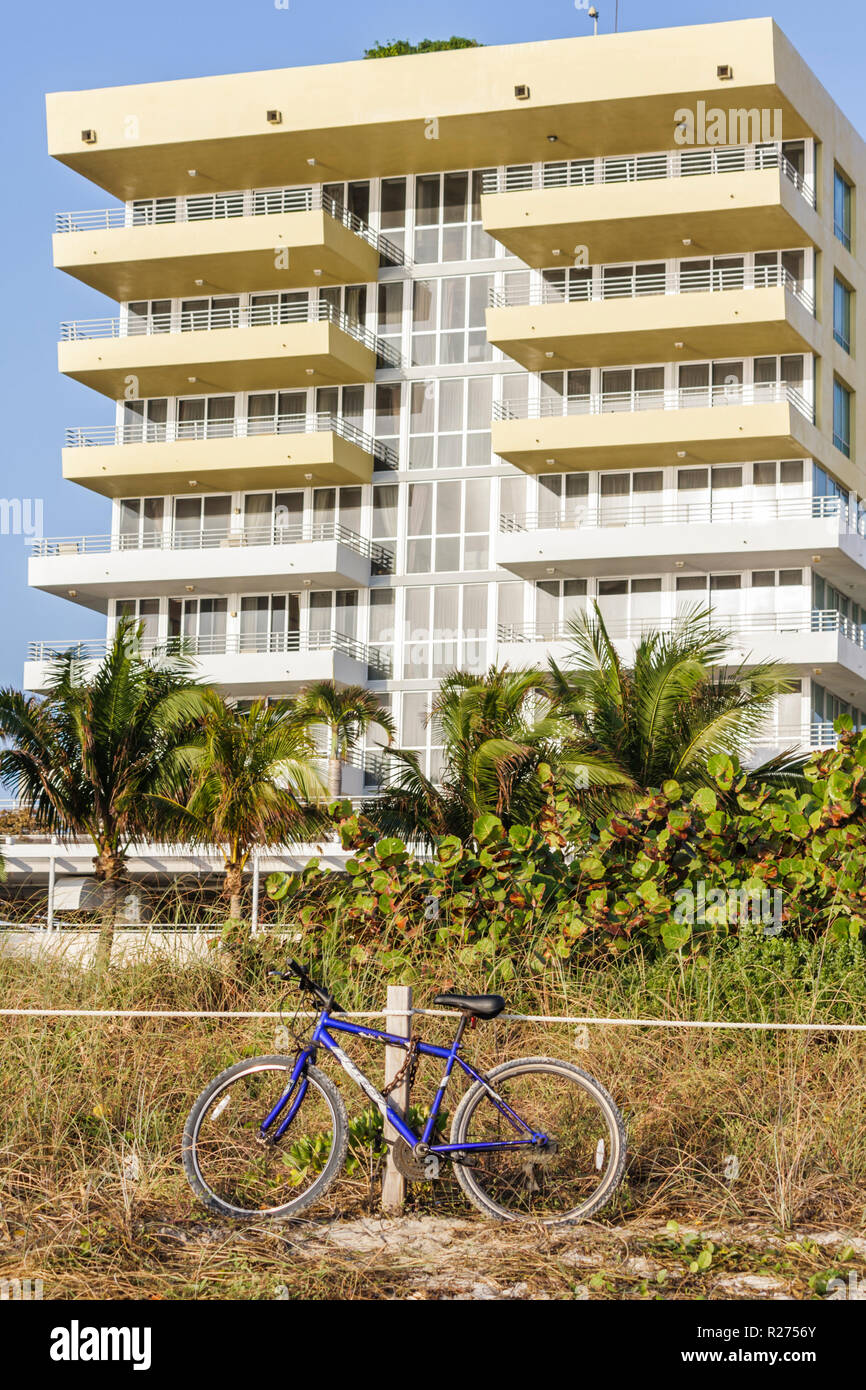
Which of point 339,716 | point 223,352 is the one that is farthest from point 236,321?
point 339,716

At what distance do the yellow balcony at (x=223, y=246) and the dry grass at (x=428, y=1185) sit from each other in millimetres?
32092

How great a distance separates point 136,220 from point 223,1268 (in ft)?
132

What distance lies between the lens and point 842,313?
136ft

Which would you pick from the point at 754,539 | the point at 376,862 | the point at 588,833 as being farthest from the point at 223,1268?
the point at 754,539

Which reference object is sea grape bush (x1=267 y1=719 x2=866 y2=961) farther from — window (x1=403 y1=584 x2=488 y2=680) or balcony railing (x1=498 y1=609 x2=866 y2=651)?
window (x1=403 y1=584 x2=488 y2=680)

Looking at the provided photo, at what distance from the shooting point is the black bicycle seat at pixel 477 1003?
7.99 m

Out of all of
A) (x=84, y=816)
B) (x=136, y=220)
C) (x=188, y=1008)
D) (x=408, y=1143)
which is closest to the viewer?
(x=408, y=1143)

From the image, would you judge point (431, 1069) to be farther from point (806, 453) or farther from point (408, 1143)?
point (806, 453)

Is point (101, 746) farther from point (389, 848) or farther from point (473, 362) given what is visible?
point (473, 362)

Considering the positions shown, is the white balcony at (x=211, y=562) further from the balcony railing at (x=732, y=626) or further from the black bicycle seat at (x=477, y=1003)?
the black bicycle seat at (x=477, y=1003)

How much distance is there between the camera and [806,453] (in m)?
38.3

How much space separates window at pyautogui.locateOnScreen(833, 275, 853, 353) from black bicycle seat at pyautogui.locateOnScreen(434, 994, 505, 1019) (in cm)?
3564

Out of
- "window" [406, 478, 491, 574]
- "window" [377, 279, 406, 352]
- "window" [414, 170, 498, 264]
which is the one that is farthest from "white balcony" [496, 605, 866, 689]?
"window" [414, 170, 498, 264]

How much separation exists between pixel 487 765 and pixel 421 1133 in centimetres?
1190
